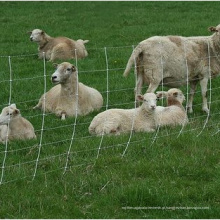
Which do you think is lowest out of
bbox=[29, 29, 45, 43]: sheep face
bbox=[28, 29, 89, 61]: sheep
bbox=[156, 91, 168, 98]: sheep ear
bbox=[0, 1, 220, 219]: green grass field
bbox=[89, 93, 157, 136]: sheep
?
bbox=[0, 1, 220, 219]: green grass field

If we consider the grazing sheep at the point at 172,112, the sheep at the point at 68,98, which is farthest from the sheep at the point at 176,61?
the sheep at the point at 68,98

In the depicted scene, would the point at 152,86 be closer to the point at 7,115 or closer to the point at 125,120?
the point at 125,120

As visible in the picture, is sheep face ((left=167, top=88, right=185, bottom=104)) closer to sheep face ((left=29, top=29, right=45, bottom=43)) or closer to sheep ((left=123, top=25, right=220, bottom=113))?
sheep ((left=123, top=25, right=220, bottom=113))

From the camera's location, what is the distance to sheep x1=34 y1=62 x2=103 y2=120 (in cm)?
1052

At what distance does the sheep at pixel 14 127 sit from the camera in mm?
8469

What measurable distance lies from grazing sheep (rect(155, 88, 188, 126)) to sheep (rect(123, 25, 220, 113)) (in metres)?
0.41

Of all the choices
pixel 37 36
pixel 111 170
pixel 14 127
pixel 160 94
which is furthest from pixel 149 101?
pixel 37 36

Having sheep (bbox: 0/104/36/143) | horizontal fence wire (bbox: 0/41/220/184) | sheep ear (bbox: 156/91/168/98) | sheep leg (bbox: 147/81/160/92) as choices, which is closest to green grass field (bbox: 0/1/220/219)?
horizontal fence wire (bbox: 0/41/220/184)

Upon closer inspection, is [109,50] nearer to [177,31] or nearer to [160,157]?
[177,31]

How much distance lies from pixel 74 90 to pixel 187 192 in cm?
514

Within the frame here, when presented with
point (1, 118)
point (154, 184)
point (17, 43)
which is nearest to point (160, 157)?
point (154, 184)

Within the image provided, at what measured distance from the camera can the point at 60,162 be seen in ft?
23.4

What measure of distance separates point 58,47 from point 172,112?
725cm

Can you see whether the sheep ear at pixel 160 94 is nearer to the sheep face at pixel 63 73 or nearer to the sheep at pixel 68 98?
the sheep at pixel 68 98
